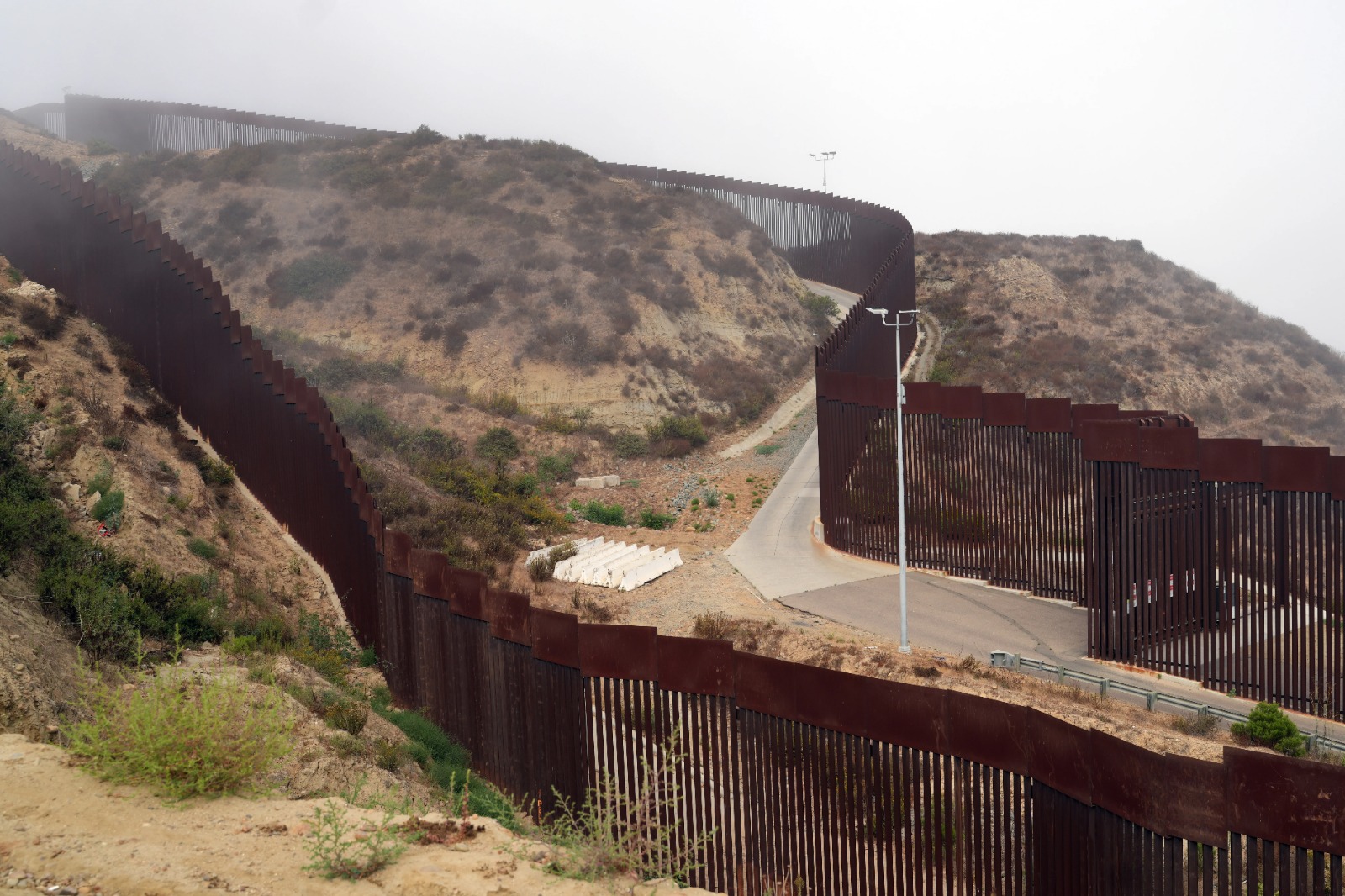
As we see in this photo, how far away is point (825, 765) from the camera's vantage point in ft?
29.5

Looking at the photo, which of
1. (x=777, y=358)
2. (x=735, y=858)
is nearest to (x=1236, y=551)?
(x=735, y=858)

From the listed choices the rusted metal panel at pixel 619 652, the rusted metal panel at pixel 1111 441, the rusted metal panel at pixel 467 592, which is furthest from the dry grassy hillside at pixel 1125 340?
the rusted metal panel at pixel 619 652

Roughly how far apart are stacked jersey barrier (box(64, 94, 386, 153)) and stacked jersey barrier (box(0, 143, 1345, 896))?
156ft

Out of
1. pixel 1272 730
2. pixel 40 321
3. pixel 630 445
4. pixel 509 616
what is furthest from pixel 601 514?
pixel 1272 730

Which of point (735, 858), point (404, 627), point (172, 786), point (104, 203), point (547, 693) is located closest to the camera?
point (172, 786)

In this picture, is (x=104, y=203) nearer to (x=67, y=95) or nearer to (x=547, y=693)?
(x=547, y=693)

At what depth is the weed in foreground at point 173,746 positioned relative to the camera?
6.57m

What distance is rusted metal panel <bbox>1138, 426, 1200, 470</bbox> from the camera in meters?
16.3

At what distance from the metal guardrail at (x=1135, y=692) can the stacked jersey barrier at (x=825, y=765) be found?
5869 millimetres

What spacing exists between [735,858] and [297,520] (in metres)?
10.5

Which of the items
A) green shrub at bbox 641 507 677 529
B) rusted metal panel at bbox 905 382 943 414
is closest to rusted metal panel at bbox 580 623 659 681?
rusted metal panel at bbox 905 382 943 414

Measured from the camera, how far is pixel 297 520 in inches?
668

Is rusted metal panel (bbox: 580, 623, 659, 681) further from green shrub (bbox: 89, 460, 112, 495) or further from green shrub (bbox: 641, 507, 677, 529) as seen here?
green shrub (bbox: 641, 507, 677, 529)

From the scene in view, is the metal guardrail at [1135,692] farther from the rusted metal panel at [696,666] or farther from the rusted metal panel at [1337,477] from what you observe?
the rusted metal panel at [696,666]
